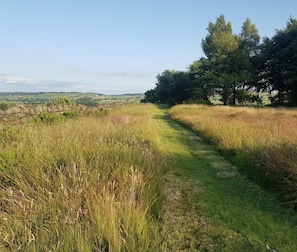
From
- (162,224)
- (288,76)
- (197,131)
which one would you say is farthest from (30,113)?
(288,76)

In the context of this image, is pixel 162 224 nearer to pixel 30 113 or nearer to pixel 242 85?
pixel 30 113

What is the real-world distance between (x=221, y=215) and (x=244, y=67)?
3825 cm

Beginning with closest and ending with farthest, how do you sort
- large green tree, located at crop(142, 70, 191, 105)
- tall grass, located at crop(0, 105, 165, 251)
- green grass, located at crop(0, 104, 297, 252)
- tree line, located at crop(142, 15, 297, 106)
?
tall grass, located at crop(0, 105, 165, 251) → green grass, located at crop(0, 104, 297, 252) → tree line, located at crop(142, 15, 297, 106) → large green tree, located at crop(142, 70, 191, 105)

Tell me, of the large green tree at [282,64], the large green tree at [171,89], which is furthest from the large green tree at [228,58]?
the large green tree at [171,89]

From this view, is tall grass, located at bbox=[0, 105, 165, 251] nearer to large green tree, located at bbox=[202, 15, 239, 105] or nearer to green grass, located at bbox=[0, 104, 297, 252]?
green grass, located at bbox=[0, 104, 297, 252]

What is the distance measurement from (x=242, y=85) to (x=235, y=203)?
40250 millimetres

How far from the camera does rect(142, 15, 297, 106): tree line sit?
33.5 m

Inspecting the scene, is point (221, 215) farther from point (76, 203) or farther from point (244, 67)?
point (244, 67)

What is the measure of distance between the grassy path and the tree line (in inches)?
1167

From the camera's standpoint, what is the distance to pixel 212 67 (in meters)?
41.4

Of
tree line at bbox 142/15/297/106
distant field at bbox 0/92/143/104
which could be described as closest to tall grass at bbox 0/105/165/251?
distant field at bbox 0/92/143/104

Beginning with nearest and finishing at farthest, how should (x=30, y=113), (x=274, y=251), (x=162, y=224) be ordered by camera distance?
(x=274, y=251) < (x=162, y=224) < (x=30, y=113)

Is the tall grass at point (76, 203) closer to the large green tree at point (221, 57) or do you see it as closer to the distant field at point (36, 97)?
the distant field at point (36, 97)

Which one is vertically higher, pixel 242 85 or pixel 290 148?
pixel 242 85
